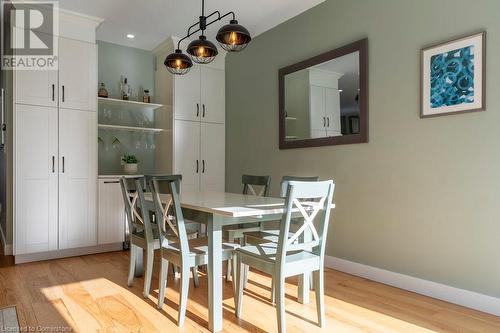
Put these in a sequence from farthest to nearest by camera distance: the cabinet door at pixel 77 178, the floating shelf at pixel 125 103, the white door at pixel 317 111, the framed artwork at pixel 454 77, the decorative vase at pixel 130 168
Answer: the decorative vase at pixel 130 168 → the floating shelf at pixel 125 103 → the cabinet door at pixel 77 178 → the white door at pixel 317 111 → the framed artwork at pixel 454 77

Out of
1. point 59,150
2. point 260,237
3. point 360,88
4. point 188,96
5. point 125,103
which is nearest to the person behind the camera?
point 260,237

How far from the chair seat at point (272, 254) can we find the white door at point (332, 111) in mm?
1542

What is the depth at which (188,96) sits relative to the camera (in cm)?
464

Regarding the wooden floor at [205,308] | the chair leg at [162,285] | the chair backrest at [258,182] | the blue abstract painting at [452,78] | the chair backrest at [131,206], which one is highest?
the blue abstract painting at [452,78]

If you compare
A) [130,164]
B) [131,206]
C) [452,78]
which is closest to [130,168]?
[130,164]

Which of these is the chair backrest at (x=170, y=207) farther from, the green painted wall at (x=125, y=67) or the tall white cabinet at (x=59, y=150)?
the green painted wall at (x=125, y=67)

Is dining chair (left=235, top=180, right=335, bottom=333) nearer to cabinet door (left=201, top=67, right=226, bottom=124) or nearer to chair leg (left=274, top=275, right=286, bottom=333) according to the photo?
chair leg (left=274, top=275, right=286, bottom=333)

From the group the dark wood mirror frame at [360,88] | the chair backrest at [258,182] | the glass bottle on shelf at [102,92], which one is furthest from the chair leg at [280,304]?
the glass bottle on shelf at [102,92]

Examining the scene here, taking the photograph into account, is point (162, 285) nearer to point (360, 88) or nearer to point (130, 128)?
point (360, 88)

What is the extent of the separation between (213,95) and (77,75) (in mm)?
1742

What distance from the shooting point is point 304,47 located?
374 cm

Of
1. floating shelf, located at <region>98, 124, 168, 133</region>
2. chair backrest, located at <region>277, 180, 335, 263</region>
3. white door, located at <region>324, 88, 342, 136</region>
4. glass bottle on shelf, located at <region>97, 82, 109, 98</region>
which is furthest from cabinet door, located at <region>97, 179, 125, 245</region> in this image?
chair backrest, located at <region>277, 180, 335, 263</region>

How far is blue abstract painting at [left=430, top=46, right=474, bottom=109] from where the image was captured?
7.98 feet

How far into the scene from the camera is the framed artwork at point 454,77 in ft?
7.82
